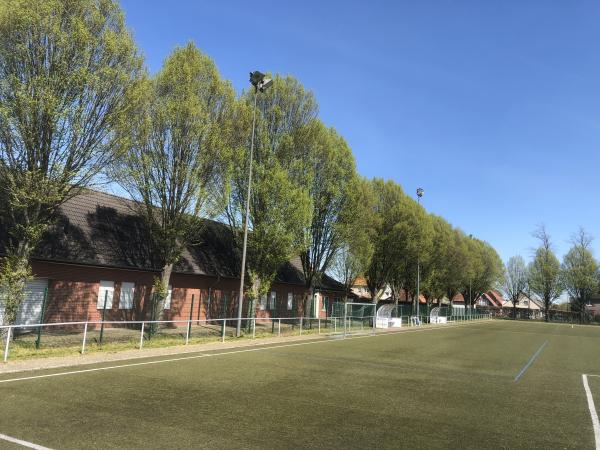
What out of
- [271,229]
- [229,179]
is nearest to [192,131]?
[229,179]

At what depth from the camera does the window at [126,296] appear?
25.3m

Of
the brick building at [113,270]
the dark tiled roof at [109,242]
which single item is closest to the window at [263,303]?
the brick building at [113,270]

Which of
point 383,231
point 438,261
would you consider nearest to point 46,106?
point 383,231

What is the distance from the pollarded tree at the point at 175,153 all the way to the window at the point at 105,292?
362 centimetres

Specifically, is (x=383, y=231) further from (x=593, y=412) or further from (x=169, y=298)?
(x=593, y=412)

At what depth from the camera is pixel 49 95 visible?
51.6 feet

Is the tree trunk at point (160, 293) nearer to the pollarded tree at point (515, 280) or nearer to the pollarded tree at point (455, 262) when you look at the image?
the pollarded tree at point (455, 262)

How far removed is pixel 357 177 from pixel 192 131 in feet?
50.0

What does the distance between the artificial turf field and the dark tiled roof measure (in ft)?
36.1

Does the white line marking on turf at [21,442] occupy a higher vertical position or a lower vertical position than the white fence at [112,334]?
lower

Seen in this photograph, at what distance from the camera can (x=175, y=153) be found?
2211cm

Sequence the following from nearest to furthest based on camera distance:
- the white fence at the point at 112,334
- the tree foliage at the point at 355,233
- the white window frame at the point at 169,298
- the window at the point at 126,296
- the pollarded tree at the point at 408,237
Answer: the white fence at the point at 112,334 → the window at the point at 126,296 → the white window frame at the point at 169,298 → the tree foliage at the point at 355,233 → the pollarded tree at the point at 408,237

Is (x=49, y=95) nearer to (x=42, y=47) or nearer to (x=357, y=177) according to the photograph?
(x=42, y=47)

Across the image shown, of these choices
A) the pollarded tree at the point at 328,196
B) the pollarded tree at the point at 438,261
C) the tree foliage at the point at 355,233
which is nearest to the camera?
the pollarded tree at the point at 328,196
